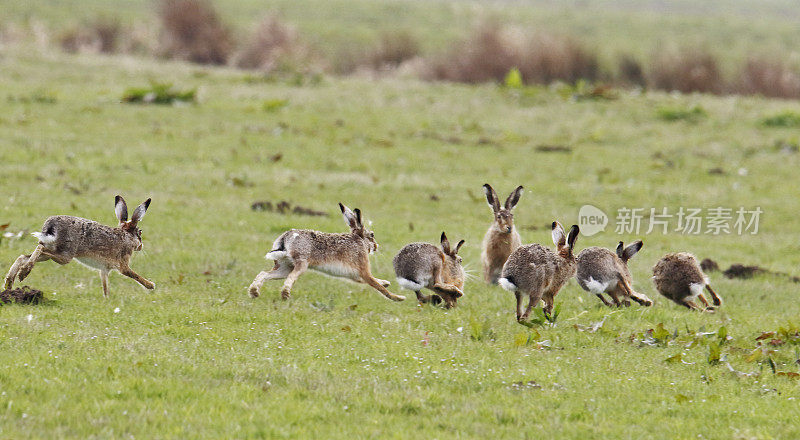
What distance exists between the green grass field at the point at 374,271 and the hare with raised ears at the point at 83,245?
49 centimetres

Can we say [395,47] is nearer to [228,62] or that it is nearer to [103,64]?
[228,62]

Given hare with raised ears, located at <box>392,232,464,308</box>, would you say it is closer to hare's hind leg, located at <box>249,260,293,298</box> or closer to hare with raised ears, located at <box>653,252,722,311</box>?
hare's hind leg, located at <box>249,260,293,298</box>

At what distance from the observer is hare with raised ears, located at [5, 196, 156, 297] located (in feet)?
35.9

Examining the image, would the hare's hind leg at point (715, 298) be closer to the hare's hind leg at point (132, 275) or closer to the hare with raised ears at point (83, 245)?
the hare's hind leg at point (132, 275)

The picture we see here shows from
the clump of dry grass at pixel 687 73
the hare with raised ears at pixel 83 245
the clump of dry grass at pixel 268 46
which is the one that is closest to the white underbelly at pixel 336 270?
the hare with raised ears at pixel 83 245

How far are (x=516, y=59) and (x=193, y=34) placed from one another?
14159mm

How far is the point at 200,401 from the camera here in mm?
7945

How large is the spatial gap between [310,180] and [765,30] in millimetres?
68531

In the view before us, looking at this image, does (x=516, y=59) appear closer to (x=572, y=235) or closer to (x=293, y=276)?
(x=572, y=235)

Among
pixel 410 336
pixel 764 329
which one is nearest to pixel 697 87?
pixel 764 329

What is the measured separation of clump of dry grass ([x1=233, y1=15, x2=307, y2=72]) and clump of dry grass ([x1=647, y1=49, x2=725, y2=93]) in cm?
1452

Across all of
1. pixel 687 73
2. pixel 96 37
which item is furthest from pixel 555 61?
pixel 96 37

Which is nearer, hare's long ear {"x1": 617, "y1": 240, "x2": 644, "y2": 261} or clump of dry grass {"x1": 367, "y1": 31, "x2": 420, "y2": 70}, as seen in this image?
hare's long ear {"x1": 617, "y1": 240, "x2": 644, "y2": 261}

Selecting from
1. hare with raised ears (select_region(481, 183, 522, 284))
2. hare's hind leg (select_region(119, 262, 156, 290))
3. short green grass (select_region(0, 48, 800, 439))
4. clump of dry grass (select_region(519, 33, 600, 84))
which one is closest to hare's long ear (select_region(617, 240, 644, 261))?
short green grass (select_region(0, 48, 800, 439))
